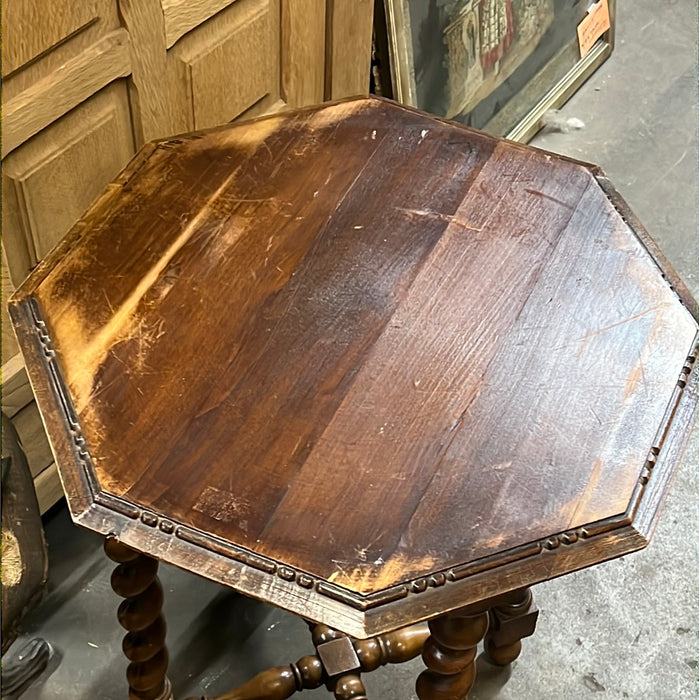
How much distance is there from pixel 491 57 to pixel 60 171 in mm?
1218

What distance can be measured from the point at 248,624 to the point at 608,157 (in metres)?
1.46

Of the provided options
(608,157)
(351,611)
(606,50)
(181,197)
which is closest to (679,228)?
(608,157)

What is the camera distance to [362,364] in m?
0.92

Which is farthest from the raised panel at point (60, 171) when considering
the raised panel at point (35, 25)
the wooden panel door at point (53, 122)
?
the raised panel at point (35, 25)

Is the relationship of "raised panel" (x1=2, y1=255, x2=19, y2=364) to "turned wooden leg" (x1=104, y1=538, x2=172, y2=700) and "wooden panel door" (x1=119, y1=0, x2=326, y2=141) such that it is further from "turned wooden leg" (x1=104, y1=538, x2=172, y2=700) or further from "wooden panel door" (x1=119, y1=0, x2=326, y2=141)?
"turned wooden leg" (x1=104, y1=538, x2=172, y2=700)

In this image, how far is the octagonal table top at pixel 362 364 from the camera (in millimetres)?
788

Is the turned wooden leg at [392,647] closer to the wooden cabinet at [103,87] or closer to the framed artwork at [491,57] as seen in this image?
the wooden cabinet at [103,87]

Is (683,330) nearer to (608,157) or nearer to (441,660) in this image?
(441,660)

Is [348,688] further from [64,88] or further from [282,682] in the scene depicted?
[64,88]

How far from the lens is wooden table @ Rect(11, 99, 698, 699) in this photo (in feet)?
2.59

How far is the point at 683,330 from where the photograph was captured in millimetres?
967

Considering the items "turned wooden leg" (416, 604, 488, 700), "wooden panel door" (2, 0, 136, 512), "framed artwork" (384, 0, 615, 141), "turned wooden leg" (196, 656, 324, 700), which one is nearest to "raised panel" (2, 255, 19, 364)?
"wooden panel door" (2, 0, 136, 512)

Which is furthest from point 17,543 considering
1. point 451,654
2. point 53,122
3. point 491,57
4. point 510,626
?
point 491,57

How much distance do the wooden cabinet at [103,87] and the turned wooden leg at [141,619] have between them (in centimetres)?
36
